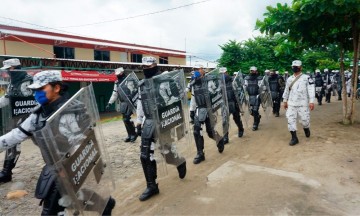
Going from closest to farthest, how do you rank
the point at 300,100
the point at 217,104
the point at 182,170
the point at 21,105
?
the point at 182,170 → the point at 21,105 → the point at 217,104 → the point at 300,100

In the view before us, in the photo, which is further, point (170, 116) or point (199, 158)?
point (199, 158)

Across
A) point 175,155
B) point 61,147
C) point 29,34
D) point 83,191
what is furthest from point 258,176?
point 29,34

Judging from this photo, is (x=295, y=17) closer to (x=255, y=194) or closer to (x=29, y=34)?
(x=255, y=194)

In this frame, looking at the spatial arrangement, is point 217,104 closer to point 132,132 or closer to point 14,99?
point 132,132

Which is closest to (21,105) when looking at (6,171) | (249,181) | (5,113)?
(5,113)

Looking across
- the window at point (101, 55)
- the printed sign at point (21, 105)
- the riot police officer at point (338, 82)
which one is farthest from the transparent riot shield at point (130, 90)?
the riot police officer at point (338, 82)

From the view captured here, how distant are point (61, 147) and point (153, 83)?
5.64 ft

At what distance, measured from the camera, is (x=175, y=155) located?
14.3ft

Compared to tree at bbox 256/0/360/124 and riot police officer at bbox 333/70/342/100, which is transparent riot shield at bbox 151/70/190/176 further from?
riot police officer at bbox 333/70/342/100

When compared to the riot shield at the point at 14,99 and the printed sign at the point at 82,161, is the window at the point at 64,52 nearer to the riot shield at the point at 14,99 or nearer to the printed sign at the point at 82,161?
the riot shield at the point at 14,99

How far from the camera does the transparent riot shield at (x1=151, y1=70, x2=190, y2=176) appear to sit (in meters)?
3.99

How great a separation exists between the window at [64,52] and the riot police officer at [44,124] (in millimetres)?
16142

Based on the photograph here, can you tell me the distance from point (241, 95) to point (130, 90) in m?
3.12

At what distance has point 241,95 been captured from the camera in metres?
8.20
